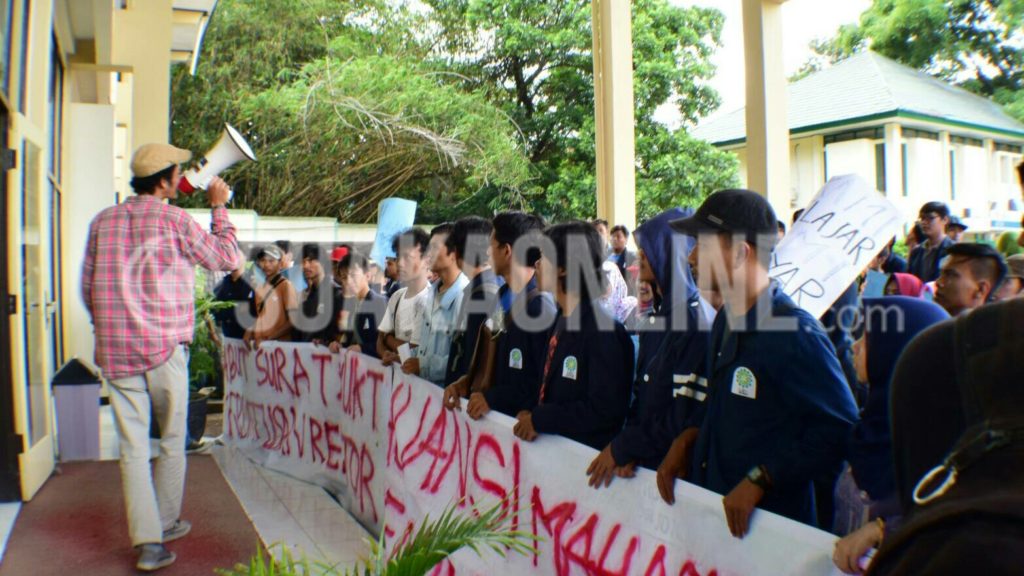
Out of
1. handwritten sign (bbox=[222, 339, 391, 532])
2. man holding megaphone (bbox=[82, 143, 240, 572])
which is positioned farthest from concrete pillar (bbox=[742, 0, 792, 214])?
man holding megaphone (bbox=[82, 143, 240, 572])

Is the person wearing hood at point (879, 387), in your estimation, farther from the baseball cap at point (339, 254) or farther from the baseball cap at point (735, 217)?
the baseball cap at point (339, 254)

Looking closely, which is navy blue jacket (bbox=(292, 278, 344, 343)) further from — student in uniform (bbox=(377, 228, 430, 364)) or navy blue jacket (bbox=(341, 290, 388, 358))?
student in uniform (bbox=(377, 228, 430, 364))

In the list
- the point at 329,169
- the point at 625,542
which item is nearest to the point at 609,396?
the point at 625,542

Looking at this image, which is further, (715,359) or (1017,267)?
(1017,267)

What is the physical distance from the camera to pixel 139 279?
4.47 m

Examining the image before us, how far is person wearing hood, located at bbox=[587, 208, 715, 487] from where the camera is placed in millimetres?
2666

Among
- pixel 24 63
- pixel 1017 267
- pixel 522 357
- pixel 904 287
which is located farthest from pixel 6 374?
pixel 1017 267

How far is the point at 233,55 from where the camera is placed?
2680cm

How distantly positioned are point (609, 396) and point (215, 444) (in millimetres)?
5870

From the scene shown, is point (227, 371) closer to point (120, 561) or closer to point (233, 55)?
point (120, 561)

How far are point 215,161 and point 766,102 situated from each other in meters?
4.96

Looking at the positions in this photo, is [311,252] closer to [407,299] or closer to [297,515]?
[407,299]

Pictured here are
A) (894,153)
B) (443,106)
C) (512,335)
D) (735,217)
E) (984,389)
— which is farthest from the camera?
(443,106)

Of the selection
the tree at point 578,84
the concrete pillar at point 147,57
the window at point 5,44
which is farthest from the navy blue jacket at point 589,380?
the tree at point 578,84
